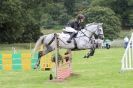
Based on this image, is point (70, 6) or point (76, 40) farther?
point (70, 6)

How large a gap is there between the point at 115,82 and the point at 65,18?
325ft

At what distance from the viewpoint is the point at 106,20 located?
88375 mm

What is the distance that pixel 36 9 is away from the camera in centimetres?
7731

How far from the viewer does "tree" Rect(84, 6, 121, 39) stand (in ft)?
283

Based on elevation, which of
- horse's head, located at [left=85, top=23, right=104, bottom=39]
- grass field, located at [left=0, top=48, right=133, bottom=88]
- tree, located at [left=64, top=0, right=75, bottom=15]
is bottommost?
grass field, located at [left=0, top=48, right=133, bottom=88]

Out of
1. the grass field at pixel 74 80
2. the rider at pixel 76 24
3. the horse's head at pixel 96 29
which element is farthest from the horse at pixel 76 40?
the grass field at pixel 74 80

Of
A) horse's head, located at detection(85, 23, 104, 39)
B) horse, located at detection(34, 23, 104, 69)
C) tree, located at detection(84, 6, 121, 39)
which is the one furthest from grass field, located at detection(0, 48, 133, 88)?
tree, located at detection(84, 6, 121, 39)

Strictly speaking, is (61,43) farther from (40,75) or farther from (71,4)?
(71,4)

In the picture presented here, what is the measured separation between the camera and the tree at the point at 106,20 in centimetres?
8625

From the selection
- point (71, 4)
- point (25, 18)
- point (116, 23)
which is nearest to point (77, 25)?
point (25, 18)

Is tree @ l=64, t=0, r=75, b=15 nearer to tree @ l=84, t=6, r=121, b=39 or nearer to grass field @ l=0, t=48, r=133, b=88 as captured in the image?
tree @ l=84, t=6, r=121, b=39

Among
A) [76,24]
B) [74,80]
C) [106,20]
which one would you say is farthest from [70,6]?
[74,80]

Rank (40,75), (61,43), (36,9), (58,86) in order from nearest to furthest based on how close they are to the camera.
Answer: (58,86)
(61,43)
(40,75)
(36,9)

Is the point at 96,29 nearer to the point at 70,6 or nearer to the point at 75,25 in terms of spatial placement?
the point at 75,25
